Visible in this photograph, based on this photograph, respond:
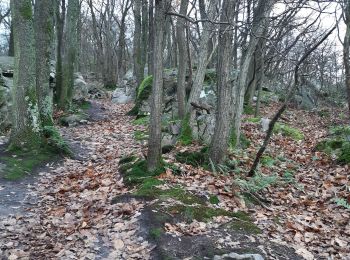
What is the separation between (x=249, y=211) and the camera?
606 cm

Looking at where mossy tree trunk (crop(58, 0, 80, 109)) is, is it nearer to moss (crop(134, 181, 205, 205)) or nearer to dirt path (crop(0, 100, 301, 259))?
dirt path (crop(0, 100, 301, 259))

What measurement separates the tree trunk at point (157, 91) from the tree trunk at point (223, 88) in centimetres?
143

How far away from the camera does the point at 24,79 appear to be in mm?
8891

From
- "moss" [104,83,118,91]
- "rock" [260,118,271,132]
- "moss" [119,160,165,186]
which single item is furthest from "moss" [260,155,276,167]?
"moss" [104,83,118,91]

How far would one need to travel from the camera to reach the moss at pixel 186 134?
32.1ft

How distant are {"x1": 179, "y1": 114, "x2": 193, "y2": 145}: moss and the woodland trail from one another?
190 cm

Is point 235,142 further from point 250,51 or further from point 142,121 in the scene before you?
point 142,121

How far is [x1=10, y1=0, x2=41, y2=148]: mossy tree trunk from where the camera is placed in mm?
8742

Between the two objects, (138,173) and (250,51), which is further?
(250,51)

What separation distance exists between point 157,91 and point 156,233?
8.61ft

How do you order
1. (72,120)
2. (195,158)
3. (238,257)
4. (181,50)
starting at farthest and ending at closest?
(72,120) → (181,50) → (195,158) → (238,257)

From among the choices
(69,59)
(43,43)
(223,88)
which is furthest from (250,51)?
(69,59)

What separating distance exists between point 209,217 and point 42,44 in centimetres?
796

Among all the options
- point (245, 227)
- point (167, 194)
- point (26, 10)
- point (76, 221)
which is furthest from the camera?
point (26, 10)
